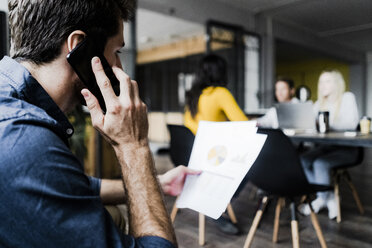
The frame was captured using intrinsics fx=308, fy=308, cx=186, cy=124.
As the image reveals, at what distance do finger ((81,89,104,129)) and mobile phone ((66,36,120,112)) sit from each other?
1 centimetres

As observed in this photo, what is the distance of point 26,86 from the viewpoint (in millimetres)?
612

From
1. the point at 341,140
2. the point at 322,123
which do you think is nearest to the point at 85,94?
the point at 341,140

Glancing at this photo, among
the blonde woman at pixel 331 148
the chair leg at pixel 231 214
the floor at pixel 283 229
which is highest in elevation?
the blonde woman at pixel 331 148

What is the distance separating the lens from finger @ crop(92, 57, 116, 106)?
24.4 inches

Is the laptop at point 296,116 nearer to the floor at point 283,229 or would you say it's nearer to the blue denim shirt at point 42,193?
the floor at point 283,229

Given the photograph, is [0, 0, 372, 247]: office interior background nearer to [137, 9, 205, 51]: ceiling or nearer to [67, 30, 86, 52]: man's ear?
[137, 9, 205, 51]: ceiling

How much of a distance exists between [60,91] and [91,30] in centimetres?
15

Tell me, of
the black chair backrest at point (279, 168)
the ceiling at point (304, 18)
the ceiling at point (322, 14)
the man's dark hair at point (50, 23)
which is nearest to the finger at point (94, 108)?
the man's dark hair at point (50, 23)

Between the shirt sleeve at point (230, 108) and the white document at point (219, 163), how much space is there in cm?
142

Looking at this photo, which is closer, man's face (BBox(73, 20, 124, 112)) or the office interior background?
man's face (BBox(73, 20, 124, 112))

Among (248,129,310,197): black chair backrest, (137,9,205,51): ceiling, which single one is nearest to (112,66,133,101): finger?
(248,129,310,197): black chair backrest

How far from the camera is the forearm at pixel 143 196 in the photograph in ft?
2.00

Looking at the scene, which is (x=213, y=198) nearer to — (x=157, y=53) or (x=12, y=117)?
(x=12, y=117)

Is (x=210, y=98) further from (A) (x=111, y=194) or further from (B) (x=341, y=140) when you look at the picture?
(A) (x=111, y=194)
